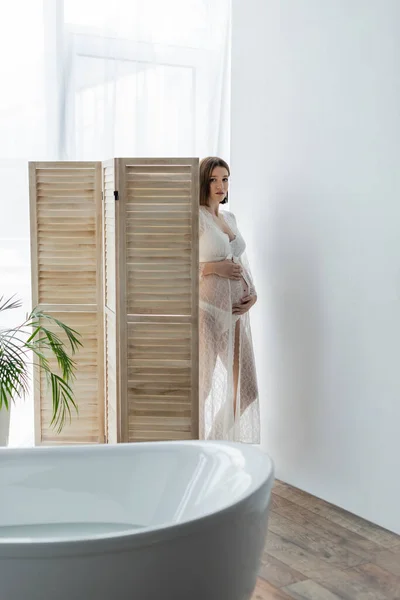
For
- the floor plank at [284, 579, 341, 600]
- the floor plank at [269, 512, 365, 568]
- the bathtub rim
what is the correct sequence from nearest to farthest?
the bathtub rim, the floor plank at [284, 579, 341, 600], the floor plank at [269, 512, 365, 568]

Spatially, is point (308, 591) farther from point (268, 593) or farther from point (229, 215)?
point (229, 215)

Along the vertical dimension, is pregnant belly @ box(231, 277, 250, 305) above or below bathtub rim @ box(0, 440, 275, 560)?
above

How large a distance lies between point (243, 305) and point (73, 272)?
0.77 m

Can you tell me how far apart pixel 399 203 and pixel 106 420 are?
5.40 ft

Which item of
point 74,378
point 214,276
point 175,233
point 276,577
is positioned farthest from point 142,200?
point 276,577

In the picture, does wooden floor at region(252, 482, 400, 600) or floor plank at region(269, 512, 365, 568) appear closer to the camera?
wooden floor at region(252, 482, 400, 600)

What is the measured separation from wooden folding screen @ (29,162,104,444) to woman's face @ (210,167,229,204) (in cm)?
50

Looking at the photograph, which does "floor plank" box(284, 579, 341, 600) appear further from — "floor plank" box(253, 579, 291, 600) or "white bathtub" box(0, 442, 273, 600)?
"white bathtub" box(0, 442, 273, 600)

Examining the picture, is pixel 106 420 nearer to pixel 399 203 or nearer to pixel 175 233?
pixel 175 233

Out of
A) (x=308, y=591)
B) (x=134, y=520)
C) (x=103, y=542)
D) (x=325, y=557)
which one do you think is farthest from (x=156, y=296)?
(x=103, y=542)

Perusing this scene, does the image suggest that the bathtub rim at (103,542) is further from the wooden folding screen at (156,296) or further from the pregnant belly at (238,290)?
the pregnant belly at (238,290)

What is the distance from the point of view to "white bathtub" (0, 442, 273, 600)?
1854 mm

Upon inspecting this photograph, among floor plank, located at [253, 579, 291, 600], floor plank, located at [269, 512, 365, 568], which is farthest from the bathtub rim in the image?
floor plank, located at [269, 512, 365, 568]

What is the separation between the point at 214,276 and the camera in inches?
144
